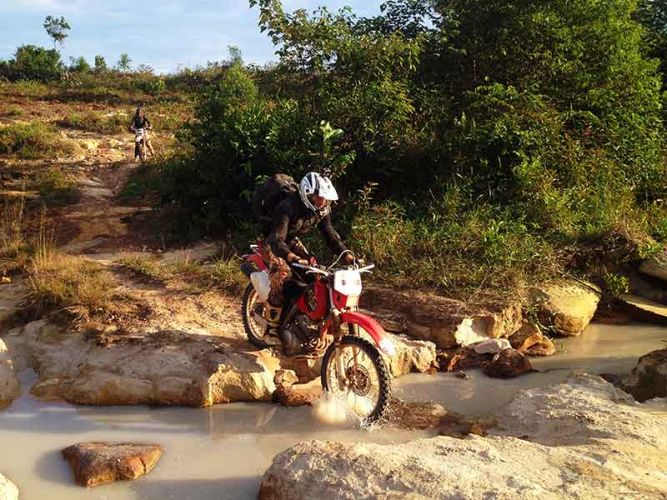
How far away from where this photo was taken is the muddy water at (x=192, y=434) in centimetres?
393

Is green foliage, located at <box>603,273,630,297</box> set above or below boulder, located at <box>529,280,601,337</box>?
above

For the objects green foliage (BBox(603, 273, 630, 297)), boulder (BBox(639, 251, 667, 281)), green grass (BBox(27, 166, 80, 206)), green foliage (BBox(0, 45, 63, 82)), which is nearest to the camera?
green foliage (BBox(603, 273, 630, 297))

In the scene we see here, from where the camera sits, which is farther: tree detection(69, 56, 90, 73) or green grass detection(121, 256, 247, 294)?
tree detection(69, 56, 90, 73)

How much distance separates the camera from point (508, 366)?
5.90 metres

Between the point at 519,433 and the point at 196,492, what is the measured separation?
7.26ft

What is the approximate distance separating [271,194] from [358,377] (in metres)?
1.67

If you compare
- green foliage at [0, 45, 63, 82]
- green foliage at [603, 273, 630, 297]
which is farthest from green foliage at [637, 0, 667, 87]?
green foliage at [0, 45, 63, 82]

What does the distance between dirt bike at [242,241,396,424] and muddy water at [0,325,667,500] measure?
0.27 meters

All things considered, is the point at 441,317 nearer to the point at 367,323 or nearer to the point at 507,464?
the point at 367,323

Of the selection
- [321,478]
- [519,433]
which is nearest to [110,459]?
[321,478]

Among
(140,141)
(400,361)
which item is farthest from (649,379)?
(140,141)

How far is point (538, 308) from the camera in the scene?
278 inches

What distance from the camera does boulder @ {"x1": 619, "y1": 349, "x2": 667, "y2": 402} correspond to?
5129 mm

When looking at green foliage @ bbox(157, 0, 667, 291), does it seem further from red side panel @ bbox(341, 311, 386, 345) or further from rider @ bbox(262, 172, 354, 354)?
red side panel @ bbox(341, 311, 386, 345)
